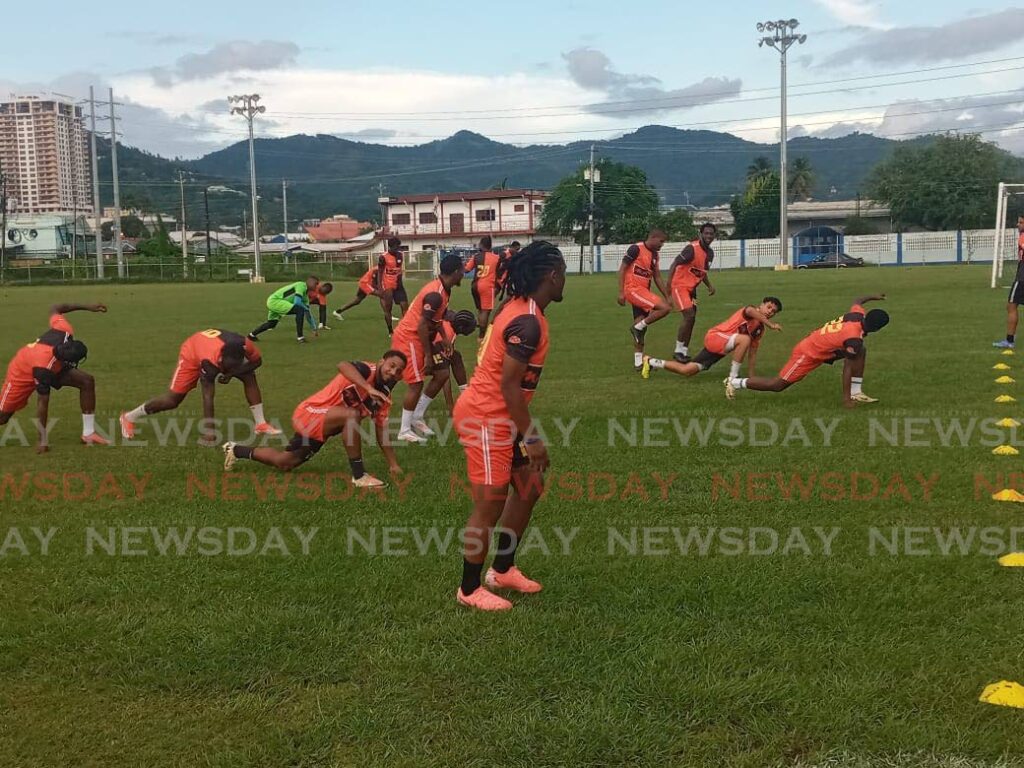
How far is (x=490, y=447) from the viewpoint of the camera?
4695mm

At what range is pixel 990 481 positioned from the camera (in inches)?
269

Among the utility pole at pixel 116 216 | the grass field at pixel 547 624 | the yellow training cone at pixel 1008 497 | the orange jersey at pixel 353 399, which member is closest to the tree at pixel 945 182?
the utility pole at pixel 116 216

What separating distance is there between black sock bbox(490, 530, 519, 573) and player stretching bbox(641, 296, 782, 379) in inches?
243

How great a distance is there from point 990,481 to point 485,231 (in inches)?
3145

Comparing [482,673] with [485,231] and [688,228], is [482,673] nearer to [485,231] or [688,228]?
[688,228]

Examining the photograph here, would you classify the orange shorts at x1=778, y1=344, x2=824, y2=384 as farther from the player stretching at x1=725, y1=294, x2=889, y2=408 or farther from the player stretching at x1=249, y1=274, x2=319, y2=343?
the player stretching at x1=249, y1=274, x2=319, y2=343

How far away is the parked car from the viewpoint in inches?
2180

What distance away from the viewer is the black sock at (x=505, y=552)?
5.03 m

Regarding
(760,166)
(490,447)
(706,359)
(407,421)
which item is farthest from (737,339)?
(760,166)

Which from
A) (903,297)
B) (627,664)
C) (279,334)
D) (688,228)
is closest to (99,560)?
(627,664)

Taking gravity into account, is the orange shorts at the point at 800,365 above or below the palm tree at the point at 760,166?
below

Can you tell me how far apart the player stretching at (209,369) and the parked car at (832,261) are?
50.3 meters

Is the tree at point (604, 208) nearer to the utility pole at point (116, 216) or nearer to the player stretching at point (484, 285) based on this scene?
the utility pole at point (116, 216)

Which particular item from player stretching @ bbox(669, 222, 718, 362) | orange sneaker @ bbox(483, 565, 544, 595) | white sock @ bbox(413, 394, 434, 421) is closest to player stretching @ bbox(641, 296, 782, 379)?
player stretching @ bbox(669, 222, 718, 362)
